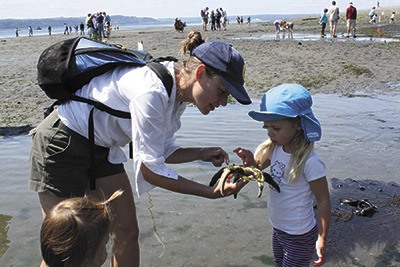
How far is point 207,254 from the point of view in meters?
4.02

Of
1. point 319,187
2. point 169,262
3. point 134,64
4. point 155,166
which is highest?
point 134,64

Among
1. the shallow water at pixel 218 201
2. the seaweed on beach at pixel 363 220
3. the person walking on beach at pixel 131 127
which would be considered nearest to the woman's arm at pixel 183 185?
the person walking on beach at pixel 131 127

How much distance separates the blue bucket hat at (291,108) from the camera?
2867 mm

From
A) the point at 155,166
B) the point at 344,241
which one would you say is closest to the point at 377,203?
the point at 344,241

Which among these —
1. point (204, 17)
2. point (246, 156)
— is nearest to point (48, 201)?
point (246, 156)

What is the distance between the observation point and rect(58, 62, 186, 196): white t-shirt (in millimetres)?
2492

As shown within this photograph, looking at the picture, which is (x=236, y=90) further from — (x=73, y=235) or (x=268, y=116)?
(x=73, y=235)

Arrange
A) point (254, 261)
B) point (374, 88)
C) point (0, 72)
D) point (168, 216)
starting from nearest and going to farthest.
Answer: point (254, 261), point (168, 216), point (374, 88), point (0, 72)

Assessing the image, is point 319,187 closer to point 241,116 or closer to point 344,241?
point 344,241

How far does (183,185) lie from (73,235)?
74cm

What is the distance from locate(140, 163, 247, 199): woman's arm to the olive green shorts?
18.6 inches

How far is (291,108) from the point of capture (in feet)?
9.41

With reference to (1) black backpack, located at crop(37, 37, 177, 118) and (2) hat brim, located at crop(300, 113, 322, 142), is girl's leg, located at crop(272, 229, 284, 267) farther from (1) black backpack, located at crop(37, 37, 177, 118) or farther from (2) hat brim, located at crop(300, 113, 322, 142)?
(1) black backpack, located at crop(37, 37, 177, 118)

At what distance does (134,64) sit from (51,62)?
48cm
